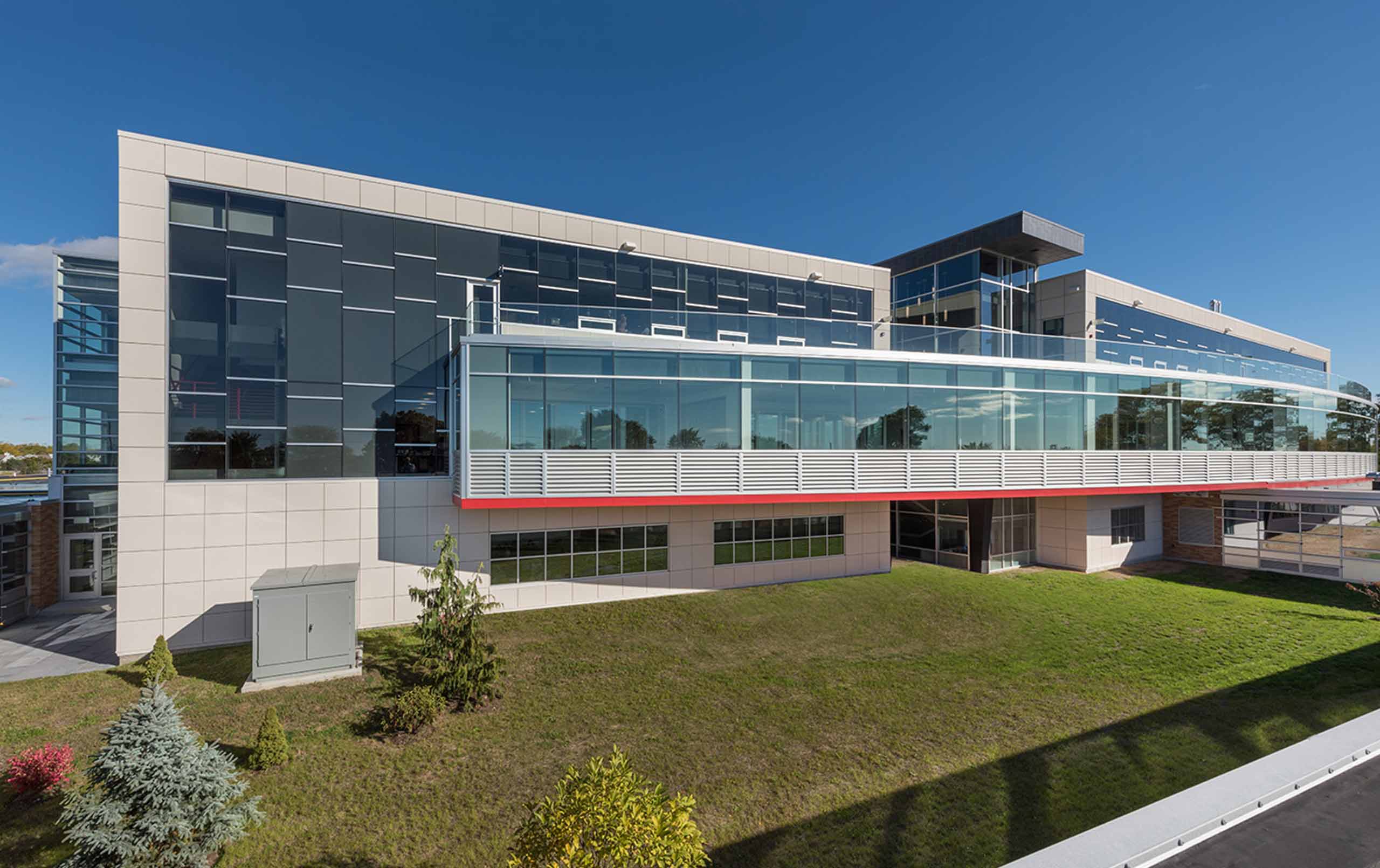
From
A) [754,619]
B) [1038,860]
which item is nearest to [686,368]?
[754,619]

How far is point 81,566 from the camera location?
2061 cm

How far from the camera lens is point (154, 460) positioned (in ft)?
46.2

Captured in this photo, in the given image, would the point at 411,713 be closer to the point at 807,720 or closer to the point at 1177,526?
the point at 807,720

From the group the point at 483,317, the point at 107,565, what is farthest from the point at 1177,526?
the point at 107,565

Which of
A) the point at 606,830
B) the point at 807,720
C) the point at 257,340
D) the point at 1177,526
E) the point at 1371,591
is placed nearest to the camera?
the point at 606,830

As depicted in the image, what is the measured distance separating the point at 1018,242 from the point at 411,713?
27981 millimetres

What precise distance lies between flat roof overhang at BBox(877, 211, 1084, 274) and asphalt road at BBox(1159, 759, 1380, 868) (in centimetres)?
2325

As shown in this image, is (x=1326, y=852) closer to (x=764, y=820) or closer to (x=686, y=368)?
(x=764, y=820)

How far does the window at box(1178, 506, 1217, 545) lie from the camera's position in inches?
960

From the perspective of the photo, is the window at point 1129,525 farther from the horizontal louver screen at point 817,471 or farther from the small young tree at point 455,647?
the small young tree at point 455,647

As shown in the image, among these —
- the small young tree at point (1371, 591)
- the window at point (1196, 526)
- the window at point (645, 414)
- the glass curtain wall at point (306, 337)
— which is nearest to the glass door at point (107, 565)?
the glass curtain wall at point (306, 337)

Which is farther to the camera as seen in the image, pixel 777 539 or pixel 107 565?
pixel 107 565

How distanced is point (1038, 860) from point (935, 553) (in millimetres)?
20258

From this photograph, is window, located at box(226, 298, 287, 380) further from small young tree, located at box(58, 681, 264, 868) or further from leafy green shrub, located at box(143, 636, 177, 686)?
small young tree, located at box(58, 681, 264, 868)
